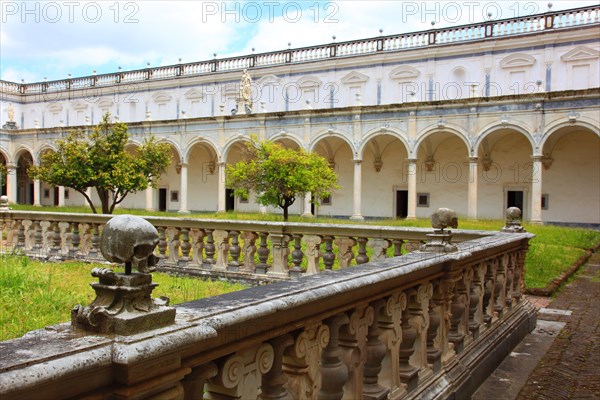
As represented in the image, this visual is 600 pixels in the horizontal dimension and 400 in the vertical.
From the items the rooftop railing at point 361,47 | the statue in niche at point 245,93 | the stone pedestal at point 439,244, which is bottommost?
the stone pedestal at point 439,244

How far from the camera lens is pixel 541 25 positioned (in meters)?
30.9

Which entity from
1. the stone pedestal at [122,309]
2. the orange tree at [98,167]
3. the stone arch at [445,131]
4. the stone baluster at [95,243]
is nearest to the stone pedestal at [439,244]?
the stone pedestal at [122,309]

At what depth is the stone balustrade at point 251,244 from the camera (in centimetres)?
749

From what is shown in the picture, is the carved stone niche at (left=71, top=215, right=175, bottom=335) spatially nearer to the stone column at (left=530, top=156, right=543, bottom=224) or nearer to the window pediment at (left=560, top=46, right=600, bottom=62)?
the stone column at (left=530, top=156, right=543, bottom=224)

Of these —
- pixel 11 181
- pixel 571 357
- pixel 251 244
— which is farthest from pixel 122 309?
pixel 11 181

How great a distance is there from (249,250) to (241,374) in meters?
6.20

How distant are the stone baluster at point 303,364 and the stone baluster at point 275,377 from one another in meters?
0.12

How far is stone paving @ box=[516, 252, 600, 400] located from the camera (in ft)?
15.0

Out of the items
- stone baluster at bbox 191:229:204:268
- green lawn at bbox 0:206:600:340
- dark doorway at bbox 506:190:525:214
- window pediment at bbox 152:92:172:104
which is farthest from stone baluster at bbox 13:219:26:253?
window pediment at bbox 152:92:172:104

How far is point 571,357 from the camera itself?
5.53m

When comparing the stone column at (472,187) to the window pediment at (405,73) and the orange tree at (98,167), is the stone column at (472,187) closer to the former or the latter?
the window pediment at (405,73)

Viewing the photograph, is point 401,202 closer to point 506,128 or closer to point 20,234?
point 506,128

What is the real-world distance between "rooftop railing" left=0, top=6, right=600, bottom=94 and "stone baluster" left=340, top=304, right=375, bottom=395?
107 feet

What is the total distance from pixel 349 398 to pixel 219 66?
134 feet
